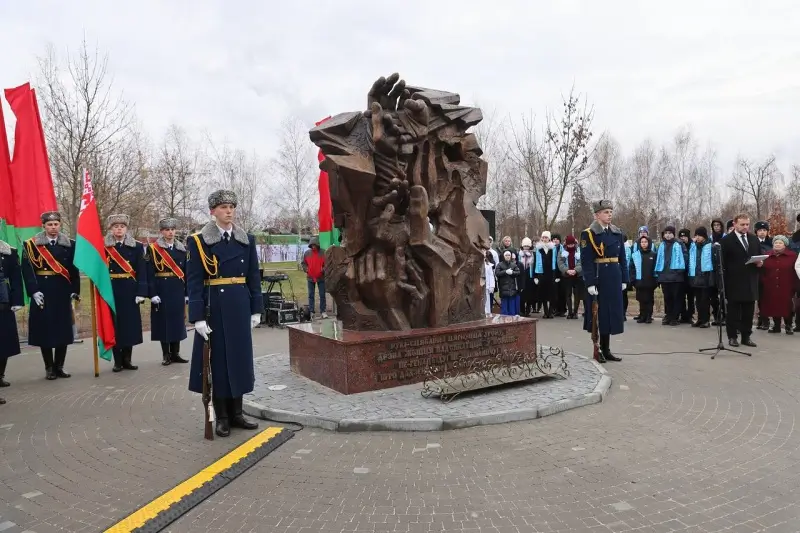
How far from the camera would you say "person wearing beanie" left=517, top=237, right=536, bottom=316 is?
45.0 feet

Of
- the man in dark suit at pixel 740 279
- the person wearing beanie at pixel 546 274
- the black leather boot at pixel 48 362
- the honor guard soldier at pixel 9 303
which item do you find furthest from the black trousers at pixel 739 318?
the honor guard soldier at pixel 9 303

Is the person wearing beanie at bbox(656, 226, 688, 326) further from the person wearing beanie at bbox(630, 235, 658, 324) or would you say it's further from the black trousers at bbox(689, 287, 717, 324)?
the black trousers at bbox(689, 287, 717, 324)

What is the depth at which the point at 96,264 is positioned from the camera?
8156 mm

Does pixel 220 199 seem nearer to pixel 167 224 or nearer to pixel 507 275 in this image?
pixel 167 224

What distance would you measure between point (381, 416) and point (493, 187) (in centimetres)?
2542

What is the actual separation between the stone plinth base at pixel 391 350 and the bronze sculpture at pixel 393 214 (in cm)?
39

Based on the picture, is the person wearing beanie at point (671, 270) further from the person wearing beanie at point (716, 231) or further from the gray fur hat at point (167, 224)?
the gray fur hat at point (167, 224)

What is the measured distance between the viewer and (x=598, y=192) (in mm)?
35125

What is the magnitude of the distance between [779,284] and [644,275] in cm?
270

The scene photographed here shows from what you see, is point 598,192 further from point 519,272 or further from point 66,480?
point 66,480

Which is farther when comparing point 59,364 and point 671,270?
point 671,270

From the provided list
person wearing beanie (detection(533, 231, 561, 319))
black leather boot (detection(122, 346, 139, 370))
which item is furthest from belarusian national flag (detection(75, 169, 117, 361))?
person wearing beanie (detection(533, 231, 561, 319))

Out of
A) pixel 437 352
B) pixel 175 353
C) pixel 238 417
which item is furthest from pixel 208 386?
pixel 175 353

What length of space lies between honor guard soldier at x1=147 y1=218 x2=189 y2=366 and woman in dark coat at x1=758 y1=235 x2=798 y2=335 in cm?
1099
